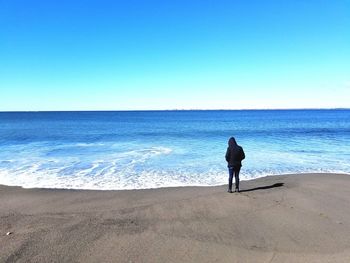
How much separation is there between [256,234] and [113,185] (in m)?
7.03

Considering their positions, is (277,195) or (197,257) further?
(277,195)

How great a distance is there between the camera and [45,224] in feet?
26.1

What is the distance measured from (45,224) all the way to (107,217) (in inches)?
57.5

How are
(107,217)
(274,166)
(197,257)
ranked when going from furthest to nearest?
(274,166), (107,217), (197,257)

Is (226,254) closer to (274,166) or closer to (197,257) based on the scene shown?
(197,257)

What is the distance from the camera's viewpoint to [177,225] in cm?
796

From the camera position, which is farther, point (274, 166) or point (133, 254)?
point (274, 166)

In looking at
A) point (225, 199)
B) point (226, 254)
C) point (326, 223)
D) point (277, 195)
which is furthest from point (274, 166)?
point (226, 254)

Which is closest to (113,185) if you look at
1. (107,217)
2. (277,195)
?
(107,217)

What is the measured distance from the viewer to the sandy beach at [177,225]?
6371 mm

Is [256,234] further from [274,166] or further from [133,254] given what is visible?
[274,166]

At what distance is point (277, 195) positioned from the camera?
36.2 ft

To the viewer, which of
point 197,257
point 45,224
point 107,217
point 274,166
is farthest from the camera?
point 274,166

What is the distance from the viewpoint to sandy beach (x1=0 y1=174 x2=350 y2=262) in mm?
6371
